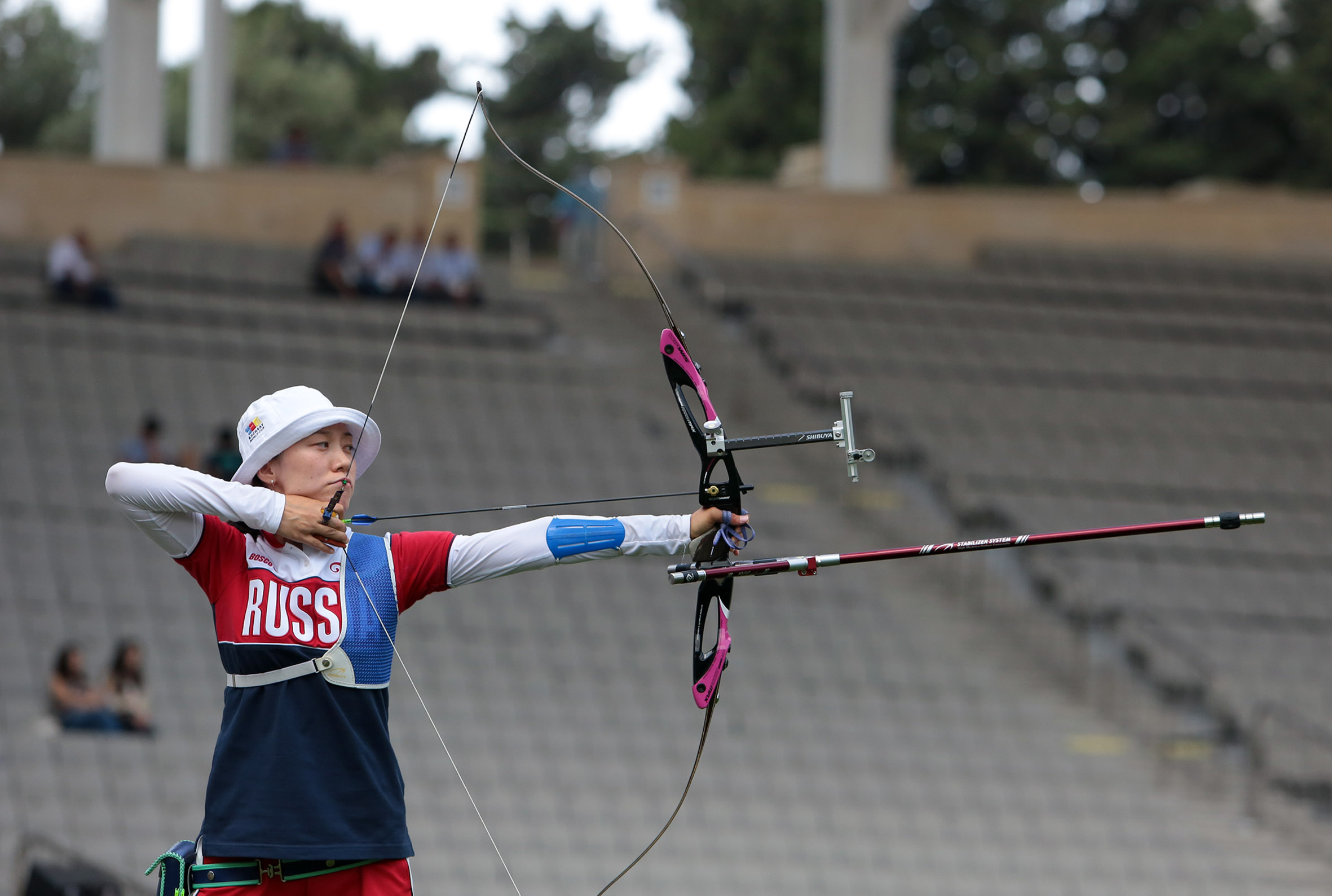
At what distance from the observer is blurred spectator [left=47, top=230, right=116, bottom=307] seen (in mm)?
12984

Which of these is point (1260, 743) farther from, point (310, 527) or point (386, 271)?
point (386, 271)

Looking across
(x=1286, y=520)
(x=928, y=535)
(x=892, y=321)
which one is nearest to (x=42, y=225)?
(x=892, y=321)

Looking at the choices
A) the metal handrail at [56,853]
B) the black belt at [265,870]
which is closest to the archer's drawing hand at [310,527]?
the black belt at [265,870]

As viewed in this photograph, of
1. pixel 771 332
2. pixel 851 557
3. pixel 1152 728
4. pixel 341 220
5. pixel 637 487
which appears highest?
pixel 341 220

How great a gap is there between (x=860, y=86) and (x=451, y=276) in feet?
17.3

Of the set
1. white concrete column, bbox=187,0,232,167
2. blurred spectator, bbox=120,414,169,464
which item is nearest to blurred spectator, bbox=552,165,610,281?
white concrete column, bbox=187,0,232,167

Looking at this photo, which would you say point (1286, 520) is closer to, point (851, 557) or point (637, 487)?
point (637, 487)

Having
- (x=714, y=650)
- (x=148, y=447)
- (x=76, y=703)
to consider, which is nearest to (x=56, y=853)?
(x=76, y=703)

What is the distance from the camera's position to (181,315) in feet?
43.5

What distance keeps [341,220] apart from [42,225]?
11.2 ft

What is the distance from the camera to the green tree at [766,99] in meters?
27.4

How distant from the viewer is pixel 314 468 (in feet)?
8.97

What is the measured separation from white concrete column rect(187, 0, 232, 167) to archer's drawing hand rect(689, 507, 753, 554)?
56.8 ft

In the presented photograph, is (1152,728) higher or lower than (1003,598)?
lower
